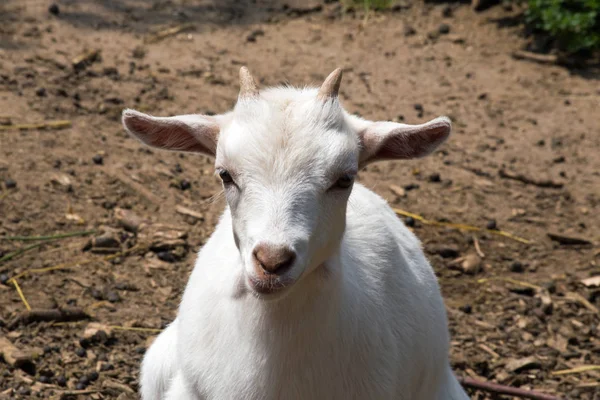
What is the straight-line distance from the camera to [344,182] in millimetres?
3400

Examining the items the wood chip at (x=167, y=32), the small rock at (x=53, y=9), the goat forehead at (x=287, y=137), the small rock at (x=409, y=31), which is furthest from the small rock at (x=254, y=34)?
the goat forehead at (x=287, y=137)

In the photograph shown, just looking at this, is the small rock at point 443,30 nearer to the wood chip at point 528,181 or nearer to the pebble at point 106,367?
the wood chip at point 528,181

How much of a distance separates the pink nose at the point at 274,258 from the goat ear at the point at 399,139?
29.1 inches

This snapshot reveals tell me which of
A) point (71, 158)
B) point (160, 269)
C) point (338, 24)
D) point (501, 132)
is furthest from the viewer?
point (338, 24)

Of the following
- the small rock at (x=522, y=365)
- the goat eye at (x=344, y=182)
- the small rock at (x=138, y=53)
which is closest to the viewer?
the goat eye at (x=344, y=182)

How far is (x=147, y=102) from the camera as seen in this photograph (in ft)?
25.7

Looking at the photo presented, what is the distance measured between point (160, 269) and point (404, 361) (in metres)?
2.40

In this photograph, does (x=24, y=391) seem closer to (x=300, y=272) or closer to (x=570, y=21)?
(x=300, y=272)

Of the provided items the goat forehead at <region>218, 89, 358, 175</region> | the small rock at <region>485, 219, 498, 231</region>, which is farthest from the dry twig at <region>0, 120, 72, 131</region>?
the goat forehead at <region>218, 89, 358, 175</region>

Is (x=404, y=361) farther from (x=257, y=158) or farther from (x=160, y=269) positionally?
(x=160, y=269)

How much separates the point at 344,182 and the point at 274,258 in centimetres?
50

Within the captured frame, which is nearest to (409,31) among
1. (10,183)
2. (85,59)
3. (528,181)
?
(528,181)

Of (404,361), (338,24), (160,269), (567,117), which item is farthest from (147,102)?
(404,361)

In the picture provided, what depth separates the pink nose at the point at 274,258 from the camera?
305 centimetres
